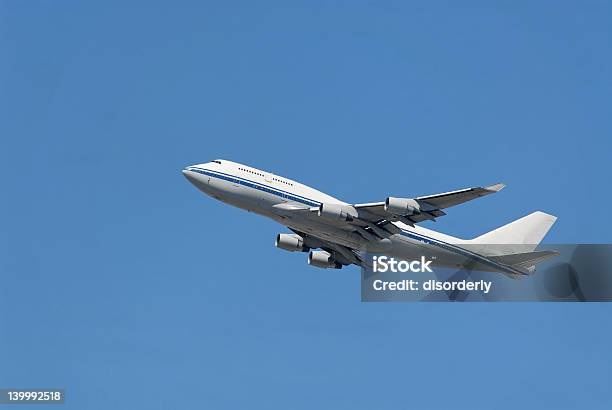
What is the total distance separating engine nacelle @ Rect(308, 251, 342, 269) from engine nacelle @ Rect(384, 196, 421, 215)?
33.3 ft

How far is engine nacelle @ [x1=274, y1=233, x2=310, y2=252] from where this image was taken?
65.4 m

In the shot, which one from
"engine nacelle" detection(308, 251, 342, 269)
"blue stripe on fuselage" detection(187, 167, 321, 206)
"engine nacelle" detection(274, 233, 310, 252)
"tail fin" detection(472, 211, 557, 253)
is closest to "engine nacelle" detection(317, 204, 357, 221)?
"blue stripe on fuselage" detection(187, 167, 321, 206)

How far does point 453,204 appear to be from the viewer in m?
56.2

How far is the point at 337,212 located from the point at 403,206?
3.92 m

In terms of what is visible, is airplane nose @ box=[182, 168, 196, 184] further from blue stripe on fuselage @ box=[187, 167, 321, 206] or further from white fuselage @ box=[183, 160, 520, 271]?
blue stripe on fuselage @ box=[187, 167, 321, 206]

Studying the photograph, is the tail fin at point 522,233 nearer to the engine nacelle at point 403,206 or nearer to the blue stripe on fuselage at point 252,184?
the engine nacelle at point 403,206

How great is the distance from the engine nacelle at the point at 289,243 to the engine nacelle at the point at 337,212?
7.53 meters

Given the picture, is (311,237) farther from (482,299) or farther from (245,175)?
(482,299)


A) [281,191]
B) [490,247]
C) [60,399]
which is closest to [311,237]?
[281,191]

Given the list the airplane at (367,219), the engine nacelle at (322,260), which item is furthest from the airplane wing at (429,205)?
the engine nacelle at (322,260)

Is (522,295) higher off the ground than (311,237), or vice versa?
(311,237)

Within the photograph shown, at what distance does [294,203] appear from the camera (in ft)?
195

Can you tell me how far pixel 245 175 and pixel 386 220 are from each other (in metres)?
8.61

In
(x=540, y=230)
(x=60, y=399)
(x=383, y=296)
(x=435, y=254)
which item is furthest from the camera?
(x=540, y=230)
